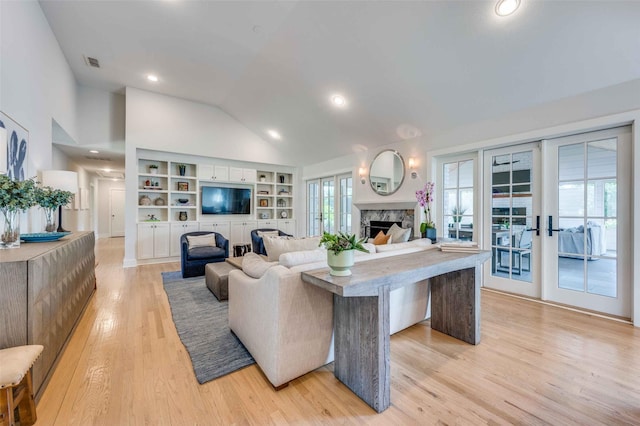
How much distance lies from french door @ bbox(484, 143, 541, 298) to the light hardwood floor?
2.84 ft

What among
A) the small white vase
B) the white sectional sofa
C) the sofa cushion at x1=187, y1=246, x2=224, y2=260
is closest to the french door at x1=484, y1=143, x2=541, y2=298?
the white sectional sofa

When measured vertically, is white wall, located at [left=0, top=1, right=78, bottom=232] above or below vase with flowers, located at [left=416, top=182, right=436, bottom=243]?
above

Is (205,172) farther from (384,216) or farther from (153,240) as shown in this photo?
(384,216)

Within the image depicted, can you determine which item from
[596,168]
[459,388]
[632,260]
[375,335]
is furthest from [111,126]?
[632,260]

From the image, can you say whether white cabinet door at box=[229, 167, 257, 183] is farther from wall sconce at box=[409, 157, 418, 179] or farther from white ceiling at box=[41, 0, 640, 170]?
wall sconce at box=[409, 157, 418, 179]

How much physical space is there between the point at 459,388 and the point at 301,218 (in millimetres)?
6021

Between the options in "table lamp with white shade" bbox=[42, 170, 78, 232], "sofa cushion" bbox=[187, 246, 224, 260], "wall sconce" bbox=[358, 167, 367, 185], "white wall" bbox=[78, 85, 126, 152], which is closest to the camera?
"table lamp with white shade" bbox=[42, 170, 78, 232]

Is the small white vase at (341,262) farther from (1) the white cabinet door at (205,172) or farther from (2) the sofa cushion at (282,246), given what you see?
(1) the white cabinet door at (205,172)

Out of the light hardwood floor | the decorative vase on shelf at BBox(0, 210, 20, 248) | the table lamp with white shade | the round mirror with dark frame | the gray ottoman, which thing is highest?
the round mirror with dark frame

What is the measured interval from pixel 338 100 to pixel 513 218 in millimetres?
3031

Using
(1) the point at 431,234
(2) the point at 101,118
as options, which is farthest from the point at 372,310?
(2) the point at 101,118

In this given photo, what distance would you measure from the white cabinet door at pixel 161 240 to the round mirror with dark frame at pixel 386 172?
438 centimetres

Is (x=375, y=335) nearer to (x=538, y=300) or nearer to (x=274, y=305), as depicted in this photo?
(x=274, y=305)

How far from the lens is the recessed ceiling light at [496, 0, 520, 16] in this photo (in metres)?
2.30
